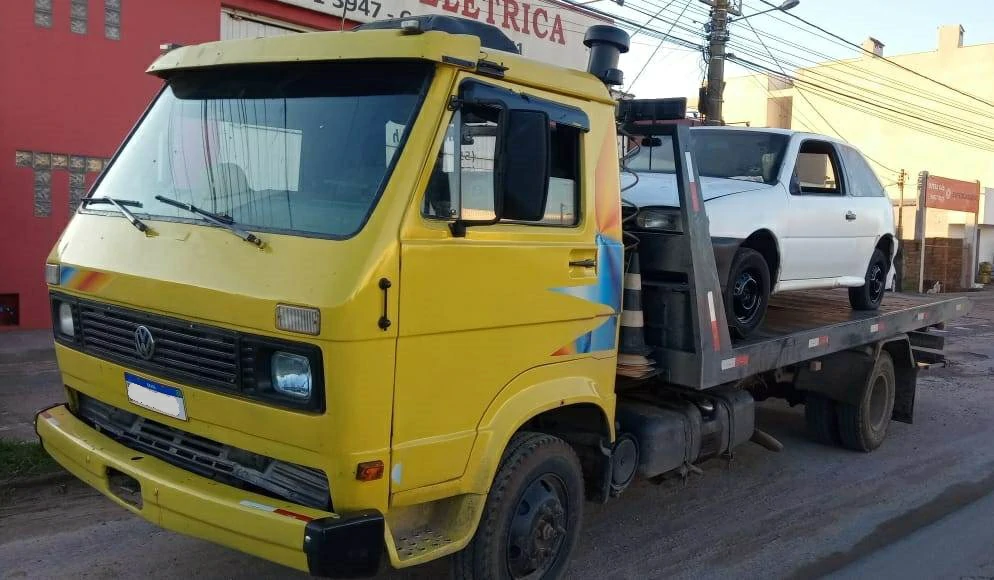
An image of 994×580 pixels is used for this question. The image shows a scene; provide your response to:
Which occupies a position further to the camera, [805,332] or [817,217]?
[817,217]

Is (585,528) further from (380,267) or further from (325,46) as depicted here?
(325,46)

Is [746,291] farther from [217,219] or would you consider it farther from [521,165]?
[217,219]

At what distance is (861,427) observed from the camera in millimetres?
7102

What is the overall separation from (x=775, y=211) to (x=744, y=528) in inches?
86.0

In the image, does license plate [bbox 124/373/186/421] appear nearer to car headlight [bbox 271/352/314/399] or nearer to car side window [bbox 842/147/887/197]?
car headlight [bbox 271/352/314/399]

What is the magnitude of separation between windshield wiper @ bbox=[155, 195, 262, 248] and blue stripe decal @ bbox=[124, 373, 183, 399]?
685mm

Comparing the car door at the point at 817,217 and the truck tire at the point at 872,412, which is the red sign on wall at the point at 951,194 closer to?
the truck tire at the point at 872,412

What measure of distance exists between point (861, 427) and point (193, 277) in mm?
5843

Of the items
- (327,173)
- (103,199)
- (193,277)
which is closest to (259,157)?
(327,173)

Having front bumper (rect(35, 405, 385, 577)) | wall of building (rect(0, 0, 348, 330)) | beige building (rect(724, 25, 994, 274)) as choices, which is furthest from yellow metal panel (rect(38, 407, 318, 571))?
beige building (rect(724, 25, 994, 274))

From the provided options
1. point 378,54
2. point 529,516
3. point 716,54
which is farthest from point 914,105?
point 378,54

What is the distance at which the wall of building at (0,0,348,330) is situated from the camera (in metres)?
10.0

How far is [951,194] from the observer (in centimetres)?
2473

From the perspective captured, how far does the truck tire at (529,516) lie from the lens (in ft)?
12.1
